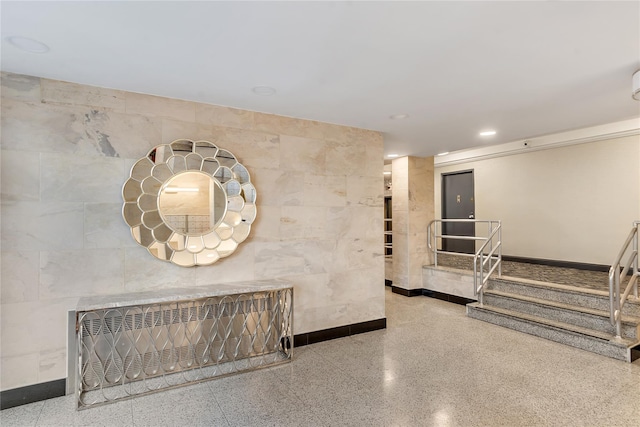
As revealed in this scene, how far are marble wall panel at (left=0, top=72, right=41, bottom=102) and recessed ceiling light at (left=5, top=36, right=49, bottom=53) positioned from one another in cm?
51

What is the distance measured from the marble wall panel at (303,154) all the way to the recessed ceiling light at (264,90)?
0.71 metres

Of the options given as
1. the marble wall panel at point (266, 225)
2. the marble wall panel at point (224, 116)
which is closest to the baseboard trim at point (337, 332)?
the marble wall panel at point (266, 225)

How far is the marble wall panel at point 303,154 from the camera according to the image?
3715 millimetres

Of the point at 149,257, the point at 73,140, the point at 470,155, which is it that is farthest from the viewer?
the point at 470,155

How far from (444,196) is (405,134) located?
4682 mm

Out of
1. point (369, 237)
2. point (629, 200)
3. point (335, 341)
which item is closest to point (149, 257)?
point (335, 341)

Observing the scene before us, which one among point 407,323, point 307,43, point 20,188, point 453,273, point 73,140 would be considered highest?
point 307,43

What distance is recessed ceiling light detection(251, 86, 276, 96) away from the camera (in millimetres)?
2896

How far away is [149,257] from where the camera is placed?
299cm

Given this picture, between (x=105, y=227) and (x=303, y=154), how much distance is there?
204 cm

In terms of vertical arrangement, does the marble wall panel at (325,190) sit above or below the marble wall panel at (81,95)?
below

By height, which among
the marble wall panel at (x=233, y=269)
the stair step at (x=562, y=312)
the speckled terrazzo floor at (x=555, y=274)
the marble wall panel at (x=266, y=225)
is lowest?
the stair step at (x=562, y=312)

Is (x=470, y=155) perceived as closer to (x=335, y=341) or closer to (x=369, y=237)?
(x=369, y=237)

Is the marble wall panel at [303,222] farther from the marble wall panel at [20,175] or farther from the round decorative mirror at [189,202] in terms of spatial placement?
the marble wall panel at [20,175]
